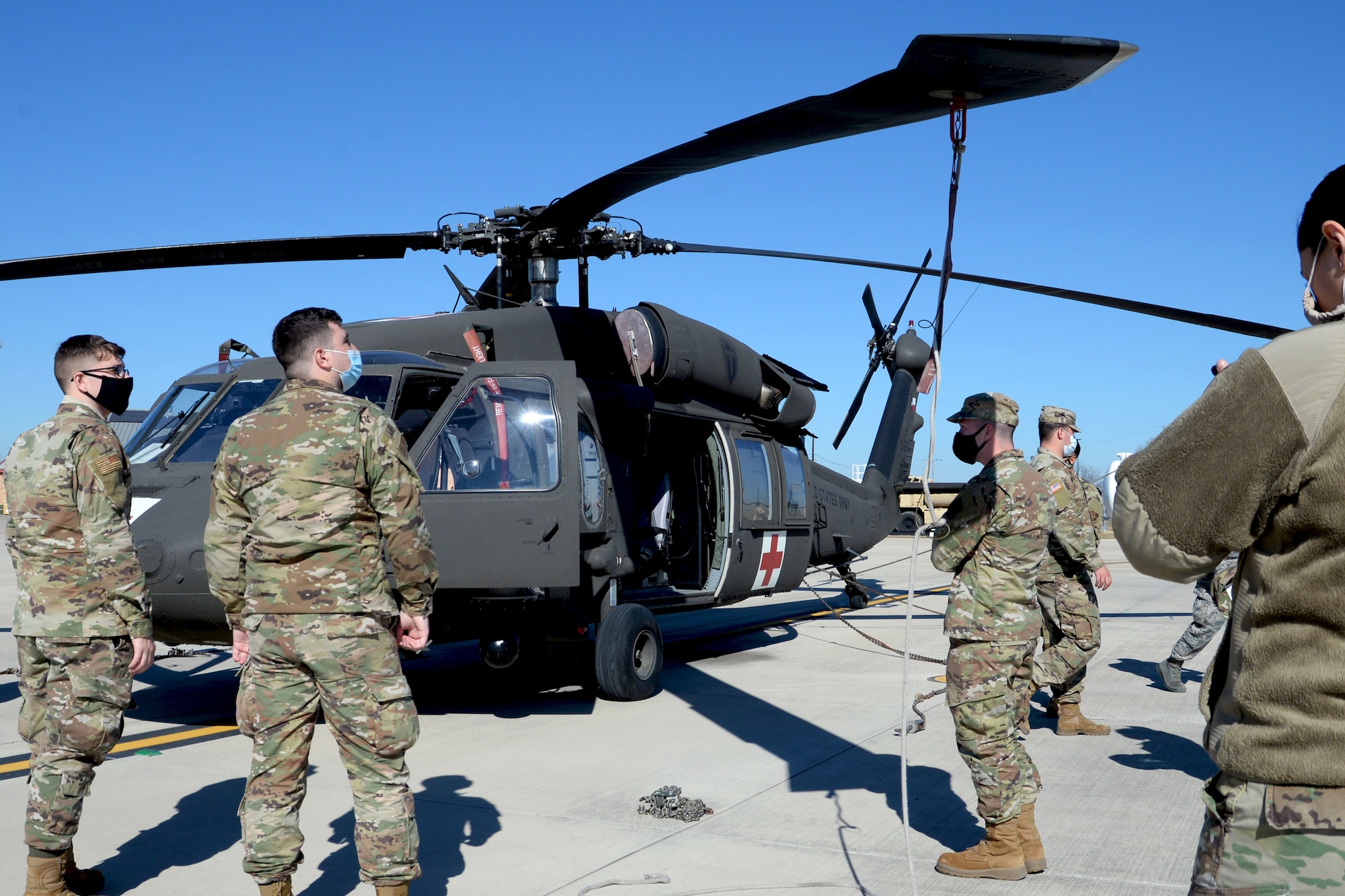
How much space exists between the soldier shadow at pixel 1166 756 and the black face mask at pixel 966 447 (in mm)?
1997

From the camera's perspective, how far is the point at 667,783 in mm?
5168

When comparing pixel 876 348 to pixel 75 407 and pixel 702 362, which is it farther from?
pixel 75 407

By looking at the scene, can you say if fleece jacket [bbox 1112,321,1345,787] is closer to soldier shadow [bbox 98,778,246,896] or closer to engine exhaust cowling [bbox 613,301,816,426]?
soldier shadow [bbox 98,778,246,896]

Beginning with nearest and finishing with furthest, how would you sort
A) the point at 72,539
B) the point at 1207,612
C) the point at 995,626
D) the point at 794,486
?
the point at 72,539 → the point at 995,626 → the point at 1207,612 → the point at 794,486

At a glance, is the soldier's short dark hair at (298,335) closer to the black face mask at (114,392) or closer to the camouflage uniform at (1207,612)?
the black face mask at (114,392)

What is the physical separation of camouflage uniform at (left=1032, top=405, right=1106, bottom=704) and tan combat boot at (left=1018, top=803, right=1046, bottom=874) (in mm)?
2330

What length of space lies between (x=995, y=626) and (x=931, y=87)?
1965 millimetres

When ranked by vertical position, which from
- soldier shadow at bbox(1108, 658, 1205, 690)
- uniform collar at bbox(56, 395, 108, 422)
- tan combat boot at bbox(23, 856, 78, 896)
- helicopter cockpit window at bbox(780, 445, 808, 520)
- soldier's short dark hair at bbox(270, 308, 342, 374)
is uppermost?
soldier's short dark hair at bbox(270, 308, 342, 374)

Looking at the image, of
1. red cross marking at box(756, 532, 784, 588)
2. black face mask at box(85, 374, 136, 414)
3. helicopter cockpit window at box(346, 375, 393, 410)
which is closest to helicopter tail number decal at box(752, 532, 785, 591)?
red cross marking at box(756, 532, 784, 588)

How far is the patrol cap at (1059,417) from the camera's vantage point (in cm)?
636

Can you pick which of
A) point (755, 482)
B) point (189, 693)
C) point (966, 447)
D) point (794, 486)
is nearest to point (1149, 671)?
point (794, 486)

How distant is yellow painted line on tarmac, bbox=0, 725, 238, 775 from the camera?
5.54m

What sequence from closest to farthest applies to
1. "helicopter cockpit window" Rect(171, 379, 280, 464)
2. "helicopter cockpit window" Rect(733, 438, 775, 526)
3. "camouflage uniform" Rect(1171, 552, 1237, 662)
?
1. "helicopter cockpit window" Rect(171, 379, 280, 464)
2. "camouflage uniform" Rect(1171, 552, 1237, 662)
3. "helicopter cockpit window" Rect(733, 438, 775, 526)

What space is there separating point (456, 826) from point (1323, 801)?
364 centimetres
